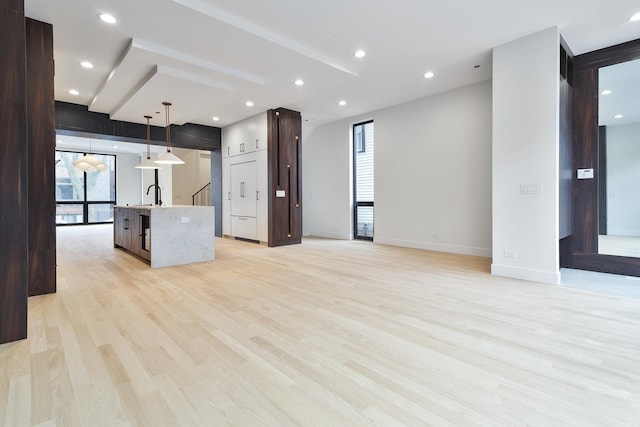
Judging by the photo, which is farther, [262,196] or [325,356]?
[262,196]

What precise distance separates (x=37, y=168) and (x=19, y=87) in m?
1.52

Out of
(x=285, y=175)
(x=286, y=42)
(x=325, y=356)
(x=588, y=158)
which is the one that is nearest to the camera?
(x=325, y=356)

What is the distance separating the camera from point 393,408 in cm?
144

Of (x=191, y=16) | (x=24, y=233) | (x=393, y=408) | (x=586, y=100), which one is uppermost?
(x=191, y=16)

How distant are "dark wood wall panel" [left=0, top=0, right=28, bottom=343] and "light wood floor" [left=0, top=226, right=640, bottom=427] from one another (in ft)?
0.86

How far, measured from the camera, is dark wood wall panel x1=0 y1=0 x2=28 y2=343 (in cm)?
213

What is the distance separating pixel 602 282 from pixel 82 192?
15.0 m

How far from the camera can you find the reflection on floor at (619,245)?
391 centimetres

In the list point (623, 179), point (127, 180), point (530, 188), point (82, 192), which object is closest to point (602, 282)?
point (530, 188)

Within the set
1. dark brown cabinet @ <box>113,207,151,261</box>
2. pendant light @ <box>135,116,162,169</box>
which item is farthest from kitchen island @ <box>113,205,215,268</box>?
pendant light @ <box>135,116,162,169</box>

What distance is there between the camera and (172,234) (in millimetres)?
4719

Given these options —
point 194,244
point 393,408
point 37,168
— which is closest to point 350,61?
point 194,244

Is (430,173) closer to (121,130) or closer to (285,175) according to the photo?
(285,175)

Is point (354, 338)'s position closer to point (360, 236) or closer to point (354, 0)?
point (354, 0)
